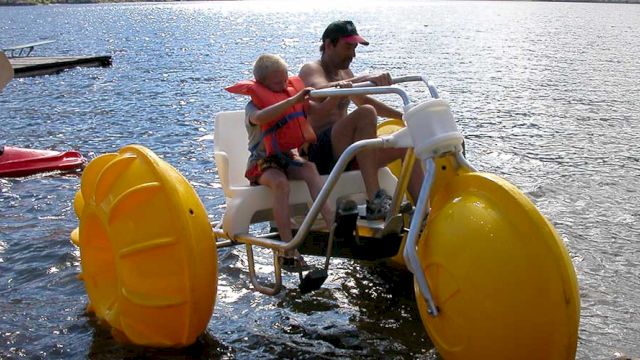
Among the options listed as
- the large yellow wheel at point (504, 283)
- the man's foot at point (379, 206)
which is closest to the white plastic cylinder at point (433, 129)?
the large yellow wheel at point (504, 283)

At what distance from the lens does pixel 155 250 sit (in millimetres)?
4922

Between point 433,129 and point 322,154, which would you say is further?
point 322,154

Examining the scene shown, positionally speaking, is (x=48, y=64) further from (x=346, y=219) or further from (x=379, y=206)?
(x=346, y=219)

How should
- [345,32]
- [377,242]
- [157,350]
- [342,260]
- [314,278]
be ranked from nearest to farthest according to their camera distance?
[314,278], [377,242], [157,350], [345,32], [342,260]

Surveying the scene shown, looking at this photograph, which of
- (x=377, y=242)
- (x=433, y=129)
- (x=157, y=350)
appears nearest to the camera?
(x=433, y=129)

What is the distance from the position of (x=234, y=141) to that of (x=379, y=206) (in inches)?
63.0

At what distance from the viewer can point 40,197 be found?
34.0ft

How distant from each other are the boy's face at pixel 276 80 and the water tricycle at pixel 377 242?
68 cm

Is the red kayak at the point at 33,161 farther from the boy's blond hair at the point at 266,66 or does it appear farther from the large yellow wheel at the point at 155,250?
the boy's blond hair at the point at 266,66

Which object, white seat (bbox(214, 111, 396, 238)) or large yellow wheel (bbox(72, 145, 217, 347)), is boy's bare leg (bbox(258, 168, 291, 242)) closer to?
white seat (bbox(214, 111, 396, 238))

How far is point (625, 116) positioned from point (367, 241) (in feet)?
41.1

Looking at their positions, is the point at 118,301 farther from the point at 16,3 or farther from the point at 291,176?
the point at 16,3

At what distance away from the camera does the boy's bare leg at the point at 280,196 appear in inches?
215

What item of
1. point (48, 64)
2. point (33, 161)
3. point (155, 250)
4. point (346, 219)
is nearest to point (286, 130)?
point (346, 219)
